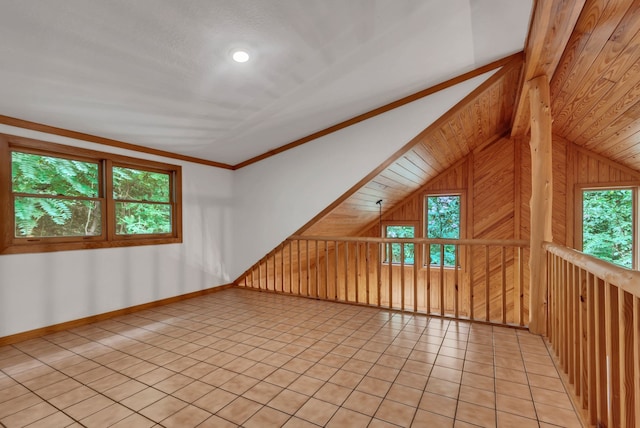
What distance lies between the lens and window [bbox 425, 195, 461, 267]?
18.0 ft

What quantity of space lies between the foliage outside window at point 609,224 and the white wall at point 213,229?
11.0ft

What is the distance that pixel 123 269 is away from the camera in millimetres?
3535

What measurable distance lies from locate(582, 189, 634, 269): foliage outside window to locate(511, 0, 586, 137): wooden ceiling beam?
283 centimetres

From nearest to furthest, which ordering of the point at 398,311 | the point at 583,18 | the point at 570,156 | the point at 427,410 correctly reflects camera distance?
the point at 427,410, the point at 583,18, the point at 398,311, the point at 570,156

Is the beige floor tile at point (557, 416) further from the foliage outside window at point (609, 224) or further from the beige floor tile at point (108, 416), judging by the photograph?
the foliage outside window at point (609, 224)

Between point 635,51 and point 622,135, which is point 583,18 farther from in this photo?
point 622,135

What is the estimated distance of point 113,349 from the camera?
8.41 ft

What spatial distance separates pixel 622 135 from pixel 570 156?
112 centimetres

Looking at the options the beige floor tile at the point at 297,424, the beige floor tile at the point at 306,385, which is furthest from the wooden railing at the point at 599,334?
the beige floor tile at the point at 306,385

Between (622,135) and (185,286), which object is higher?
(622,135)

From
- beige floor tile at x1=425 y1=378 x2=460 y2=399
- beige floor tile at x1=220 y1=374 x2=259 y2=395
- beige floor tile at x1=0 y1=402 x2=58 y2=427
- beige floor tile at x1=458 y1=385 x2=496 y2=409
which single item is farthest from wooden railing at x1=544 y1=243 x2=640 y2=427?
beige floor tile at x1=0 y1=402 x2=58 y2=427

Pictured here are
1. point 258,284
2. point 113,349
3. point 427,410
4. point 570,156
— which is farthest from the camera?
point 258,284

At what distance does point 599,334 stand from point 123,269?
13.8 feet

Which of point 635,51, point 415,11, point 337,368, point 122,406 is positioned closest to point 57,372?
point 122,406
